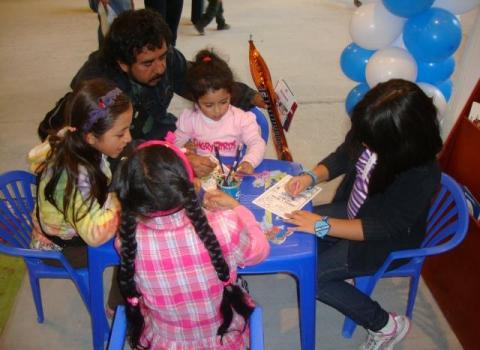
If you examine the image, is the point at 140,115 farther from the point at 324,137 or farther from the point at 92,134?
the point at 324,137

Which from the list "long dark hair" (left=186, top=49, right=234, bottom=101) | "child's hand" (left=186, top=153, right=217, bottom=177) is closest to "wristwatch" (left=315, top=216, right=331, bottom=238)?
"child's hand" (left=186, top=153, right=217, bottom=177)

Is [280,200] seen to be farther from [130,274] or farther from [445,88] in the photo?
[445,88]

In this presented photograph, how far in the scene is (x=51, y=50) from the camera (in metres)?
5.12

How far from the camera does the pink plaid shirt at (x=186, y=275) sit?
3.41ft

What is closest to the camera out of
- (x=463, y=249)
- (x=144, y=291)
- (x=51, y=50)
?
(x=144, y=291)

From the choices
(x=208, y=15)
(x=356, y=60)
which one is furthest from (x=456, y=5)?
(x=208, y=15)

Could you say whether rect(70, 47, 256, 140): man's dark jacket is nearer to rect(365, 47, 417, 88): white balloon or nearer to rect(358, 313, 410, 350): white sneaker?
rect(365, 47, 417, 88): white balloon

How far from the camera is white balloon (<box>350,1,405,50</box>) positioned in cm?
226

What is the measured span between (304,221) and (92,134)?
74 centimetres

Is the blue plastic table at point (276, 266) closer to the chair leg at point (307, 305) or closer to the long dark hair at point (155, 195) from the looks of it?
the chair leg at point (307, 305)

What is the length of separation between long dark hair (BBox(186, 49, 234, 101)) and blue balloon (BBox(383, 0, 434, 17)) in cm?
93

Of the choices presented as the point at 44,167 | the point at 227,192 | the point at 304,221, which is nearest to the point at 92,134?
the point at 44,167

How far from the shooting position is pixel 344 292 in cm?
155

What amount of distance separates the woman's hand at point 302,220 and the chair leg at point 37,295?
1.04 meters
